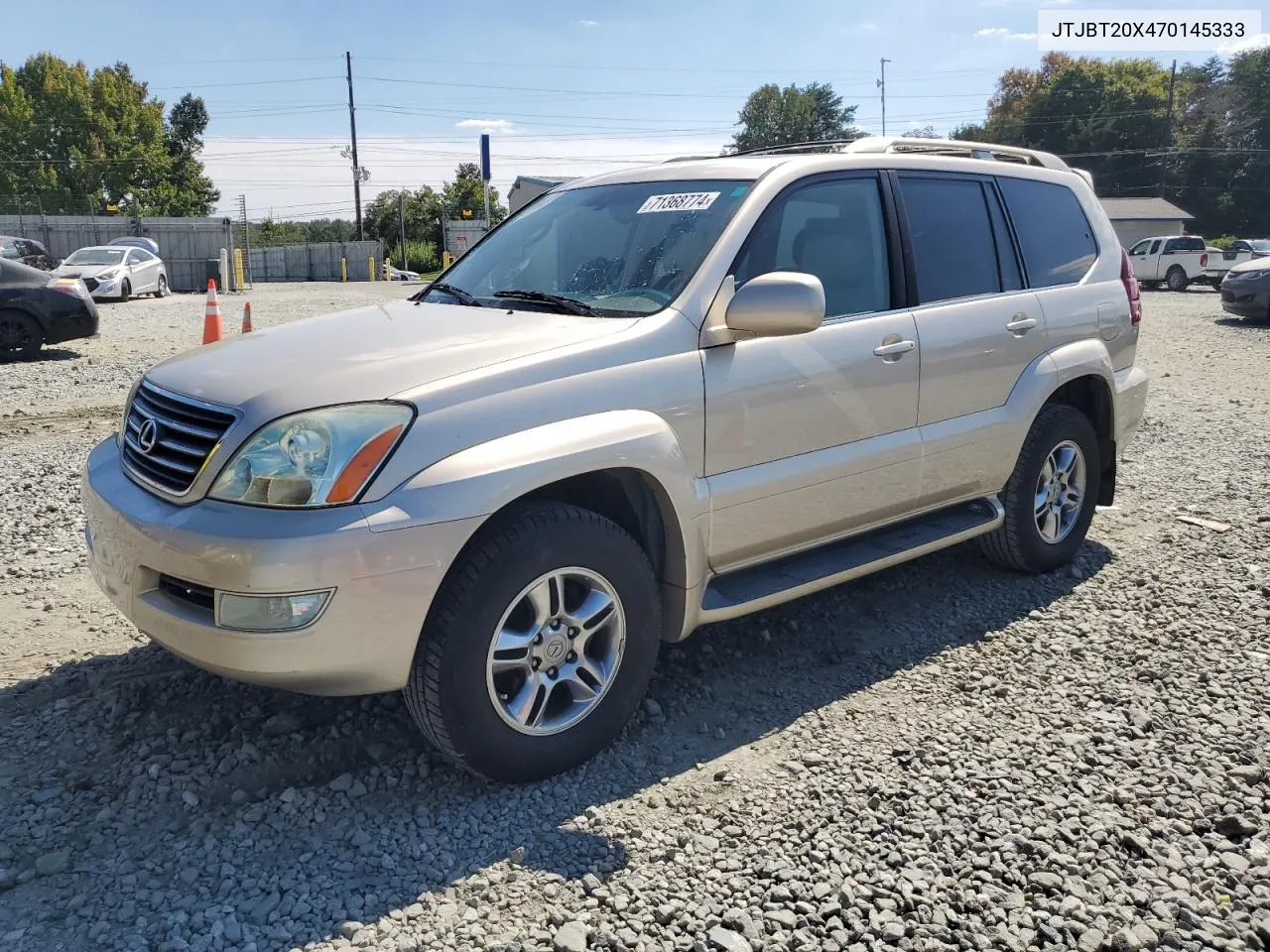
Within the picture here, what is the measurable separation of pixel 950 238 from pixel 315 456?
9.38ft

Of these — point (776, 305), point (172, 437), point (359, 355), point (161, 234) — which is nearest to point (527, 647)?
point (359, 355)

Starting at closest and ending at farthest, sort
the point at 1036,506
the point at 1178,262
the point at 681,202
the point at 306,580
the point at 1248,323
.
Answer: the point at 306,580 < the point at 681,202 < the point at 1036,506 < the point at 1248,323 < the point at 1178,262

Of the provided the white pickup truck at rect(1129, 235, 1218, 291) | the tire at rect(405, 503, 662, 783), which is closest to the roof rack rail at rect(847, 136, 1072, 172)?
the tire at rect(405, 503, 662, 783)

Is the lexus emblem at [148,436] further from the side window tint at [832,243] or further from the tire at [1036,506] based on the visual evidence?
the tire at [1036,506]

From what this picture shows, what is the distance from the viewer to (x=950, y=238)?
4.32 meters

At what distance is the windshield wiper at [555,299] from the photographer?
135 inches

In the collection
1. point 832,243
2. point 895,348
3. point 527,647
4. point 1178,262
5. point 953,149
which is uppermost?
point 1178,262

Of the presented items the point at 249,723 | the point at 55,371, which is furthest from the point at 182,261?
the point at 249,723

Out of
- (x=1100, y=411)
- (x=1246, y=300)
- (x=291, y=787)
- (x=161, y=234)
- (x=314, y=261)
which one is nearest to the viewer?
(x=291, y=787)

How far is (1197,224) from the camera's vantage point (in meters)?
68.0

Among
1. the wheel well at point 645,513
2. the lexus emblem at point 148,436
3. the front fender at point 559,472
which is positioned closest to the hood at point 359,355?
the lexus emblem at point 148,436

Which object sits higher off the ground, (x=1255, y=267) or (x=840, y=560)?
(x=1255, y=267)

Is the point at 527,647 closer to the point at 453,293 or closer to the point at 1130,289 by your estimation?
the point at 453,293

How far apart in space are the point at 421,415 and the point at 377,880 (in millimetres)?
1213
